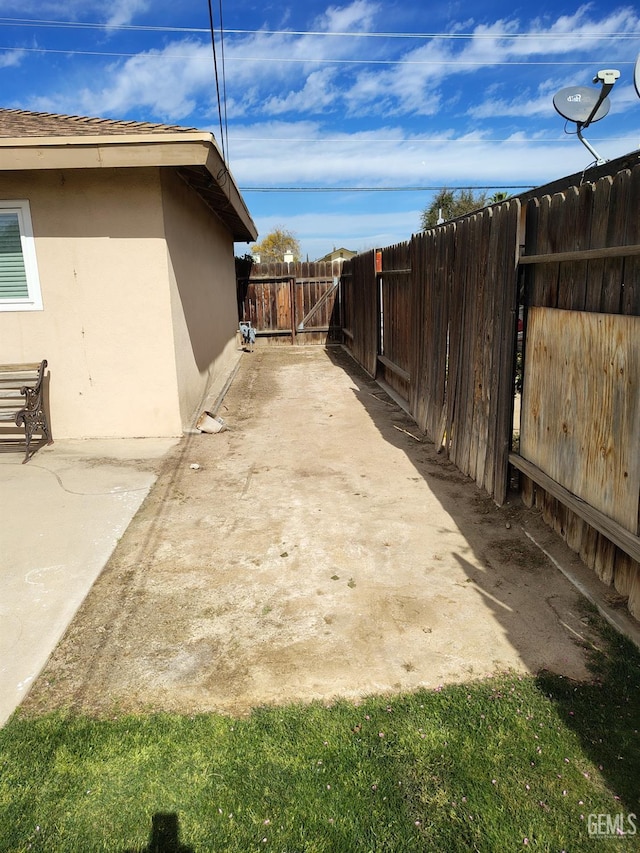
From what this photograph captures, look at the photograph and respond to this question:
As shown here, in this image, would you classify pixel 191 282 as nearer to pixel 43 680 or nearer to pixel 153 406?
pixel 153 406

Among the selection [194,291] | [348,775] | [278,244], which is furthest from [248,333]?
[278,244]

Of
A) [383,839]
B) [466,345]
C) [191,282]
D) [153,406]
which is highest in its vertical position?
[191,282]

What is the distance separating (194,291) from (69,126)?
2.49m

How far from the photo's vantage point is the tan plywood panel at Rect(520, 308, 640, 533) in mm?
2736

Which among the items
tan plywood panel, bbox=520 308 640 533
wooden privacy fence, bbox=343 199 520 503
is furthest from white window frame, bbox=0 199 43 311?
tan plywood panel, bbox=520 308 640 533

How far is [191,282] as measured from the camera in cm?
787

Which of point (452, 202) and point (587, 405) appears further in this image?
point (452, 202)

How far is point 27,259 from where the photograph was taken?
20.3 feet

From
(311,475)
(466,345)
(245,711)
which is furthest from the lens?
(311,475)

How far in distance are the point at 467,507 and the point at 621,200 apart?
97.5 inches

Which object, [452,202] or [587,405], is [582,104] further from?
[452,202]

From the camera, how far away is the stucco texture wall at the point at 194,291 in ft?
21.8

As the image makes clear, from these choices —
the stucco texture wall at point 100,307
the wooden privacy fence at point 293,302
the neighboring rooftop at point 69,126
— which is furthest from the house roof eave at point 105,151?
the wooden privacy fence at point 293,302

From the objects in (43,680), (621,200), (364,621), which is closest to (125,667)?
(43,680)
